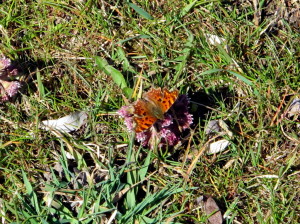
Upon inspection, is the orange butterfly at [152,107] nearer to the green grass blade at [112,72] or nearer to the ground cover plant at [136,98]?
the ground cover plant at [136,98]

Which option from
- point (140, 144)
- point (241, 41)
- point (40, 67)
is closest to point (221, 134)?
point (140, 144)


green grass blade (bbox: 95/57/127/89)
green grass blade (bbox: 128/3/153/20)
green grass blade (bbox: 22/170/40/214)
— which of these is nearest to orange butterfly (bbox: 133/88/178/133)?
green grass blade (bbox: 95/57/127/89)

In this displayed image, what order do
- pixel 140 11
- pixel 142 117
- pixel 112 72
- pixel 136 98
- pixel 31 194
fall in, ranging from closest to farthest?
pixel 142 117, pixel 31 194, pixel 136 98, pixel 112 72, pixel 140 11

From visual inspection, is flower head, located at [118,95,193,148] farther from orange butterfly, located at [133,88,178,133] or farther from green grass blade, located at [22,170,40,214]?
green grass blade, located at [22,170,40,214]

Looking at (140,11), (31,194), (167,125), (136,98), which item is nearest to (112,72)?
(136,98)

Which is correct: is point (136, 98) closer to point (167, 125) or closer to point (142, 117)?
point (167, 125)

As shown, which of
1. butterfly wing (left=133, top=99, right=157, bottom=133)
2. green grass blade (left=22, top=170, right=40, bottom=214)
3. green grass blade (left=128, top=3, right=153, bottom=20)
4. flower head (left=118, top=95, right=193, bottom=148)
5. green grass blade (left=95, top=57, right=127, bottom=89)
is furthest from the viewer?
green grass blade (left=128, top=3, right=153, bottom=20)

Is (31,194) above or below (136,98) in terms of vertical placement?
below
